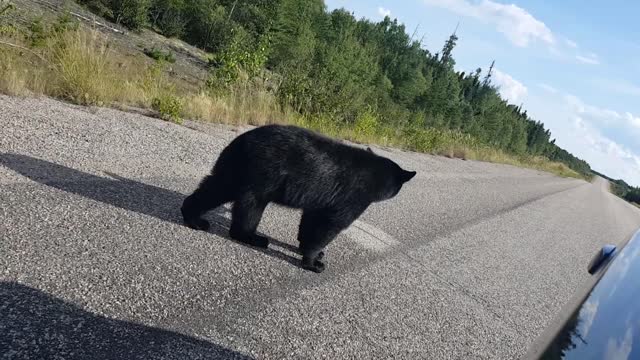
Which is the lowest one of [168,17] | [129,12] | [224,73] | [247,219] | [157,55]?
[157,55]

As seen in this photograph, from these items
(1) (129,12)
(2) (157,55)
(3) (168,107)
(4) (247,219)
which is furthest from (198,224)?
(1) (129,12)

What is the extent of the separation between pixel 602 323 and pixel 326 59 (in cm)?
4916

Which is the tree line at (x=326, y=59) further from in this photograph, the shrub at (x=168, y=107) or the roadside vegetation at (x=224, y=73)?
the shrub at (x=168, y=107)

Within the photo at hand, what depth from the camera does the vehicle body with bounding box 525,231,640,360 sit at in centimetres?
139

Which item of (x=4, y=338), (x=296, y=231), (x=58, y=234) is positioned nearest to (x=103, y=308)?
(x=4, y=338)

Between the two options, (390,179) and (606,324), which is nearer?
(606,324)

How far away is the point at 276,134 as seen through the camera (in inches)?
166

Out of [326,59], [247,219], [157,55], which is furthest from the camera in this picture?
[326,59]

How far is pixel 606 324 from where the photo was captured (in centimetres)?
151

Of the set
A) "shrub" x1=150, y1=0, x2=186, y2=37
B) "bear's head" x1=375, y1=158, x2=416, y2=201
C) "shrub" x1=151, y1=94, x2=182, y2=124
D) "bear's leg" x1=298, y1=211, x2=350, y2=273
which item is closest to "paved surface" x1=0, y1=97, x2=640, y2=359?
"bear's leg" x1=298, y1=211, x2=350, y2=273

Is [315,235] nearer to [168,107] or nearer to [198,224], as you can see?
[198,224]

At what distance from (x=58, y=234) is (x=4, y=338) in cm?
116

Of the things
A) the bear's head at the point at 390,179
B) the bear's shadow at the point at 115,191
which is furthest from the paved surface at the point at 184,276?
the bear's head at the point at 390,179

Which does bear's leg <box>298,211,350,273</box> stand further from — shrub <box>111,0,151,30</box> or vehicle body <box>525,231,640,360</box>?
shrub <box>111,0,151,30</box>
